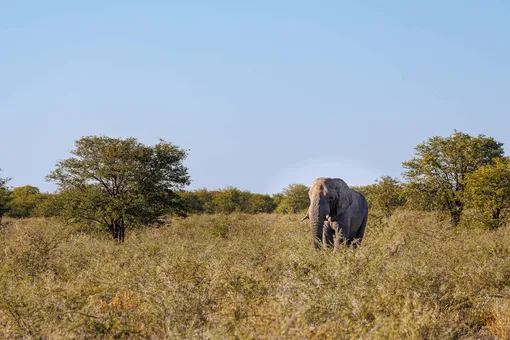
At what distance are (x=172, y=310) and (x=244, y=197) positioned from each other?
52.7m

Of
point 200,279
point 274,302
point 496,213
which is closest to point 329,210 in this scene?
point 200,279

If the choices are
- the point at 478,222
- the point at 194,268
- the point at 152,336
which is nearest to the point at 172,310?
the point at 152,336

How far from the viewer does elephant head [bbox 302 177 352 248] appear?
500 inches

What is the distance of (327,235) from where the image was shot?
13.1 metres

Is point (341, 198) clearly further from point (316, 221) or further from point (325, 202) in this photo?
point (316, 221)

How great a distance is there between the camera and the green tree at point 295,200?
59750 millimetres

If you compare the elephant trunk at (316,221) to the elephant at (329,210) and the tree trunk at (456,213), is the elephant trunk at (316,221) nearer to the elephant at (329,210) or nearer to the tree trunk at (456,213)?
the elephant at (329,210)

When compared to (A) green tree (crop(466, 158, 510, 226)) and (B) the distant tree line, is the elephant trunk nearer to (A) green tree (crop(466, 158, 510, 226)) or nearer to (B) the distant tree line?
(B) the distant tree line

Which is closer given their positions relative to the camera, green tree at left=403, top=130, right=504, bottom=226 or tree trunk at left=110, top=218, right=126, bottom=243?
tree trunk at left=110, top=218, right=126, bottom=243

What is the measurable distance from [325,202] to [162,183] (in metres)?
12.9

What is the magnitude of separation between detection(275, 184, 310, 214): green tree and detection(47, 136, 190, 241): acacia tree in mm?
34749

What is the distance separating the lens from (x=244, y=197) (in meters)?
60.1

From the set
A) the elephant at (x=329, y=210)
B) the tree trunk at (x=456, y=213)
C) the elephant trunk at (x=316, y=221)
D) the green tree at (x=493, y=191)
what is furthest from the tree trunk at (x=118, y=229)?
the tree trunk at (x=456, y=213)

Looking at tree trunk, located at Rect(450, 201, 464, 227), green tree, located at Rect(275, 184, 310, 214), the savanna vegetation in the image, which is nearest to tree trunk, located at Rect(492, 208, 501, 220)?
the savanna vegetation
